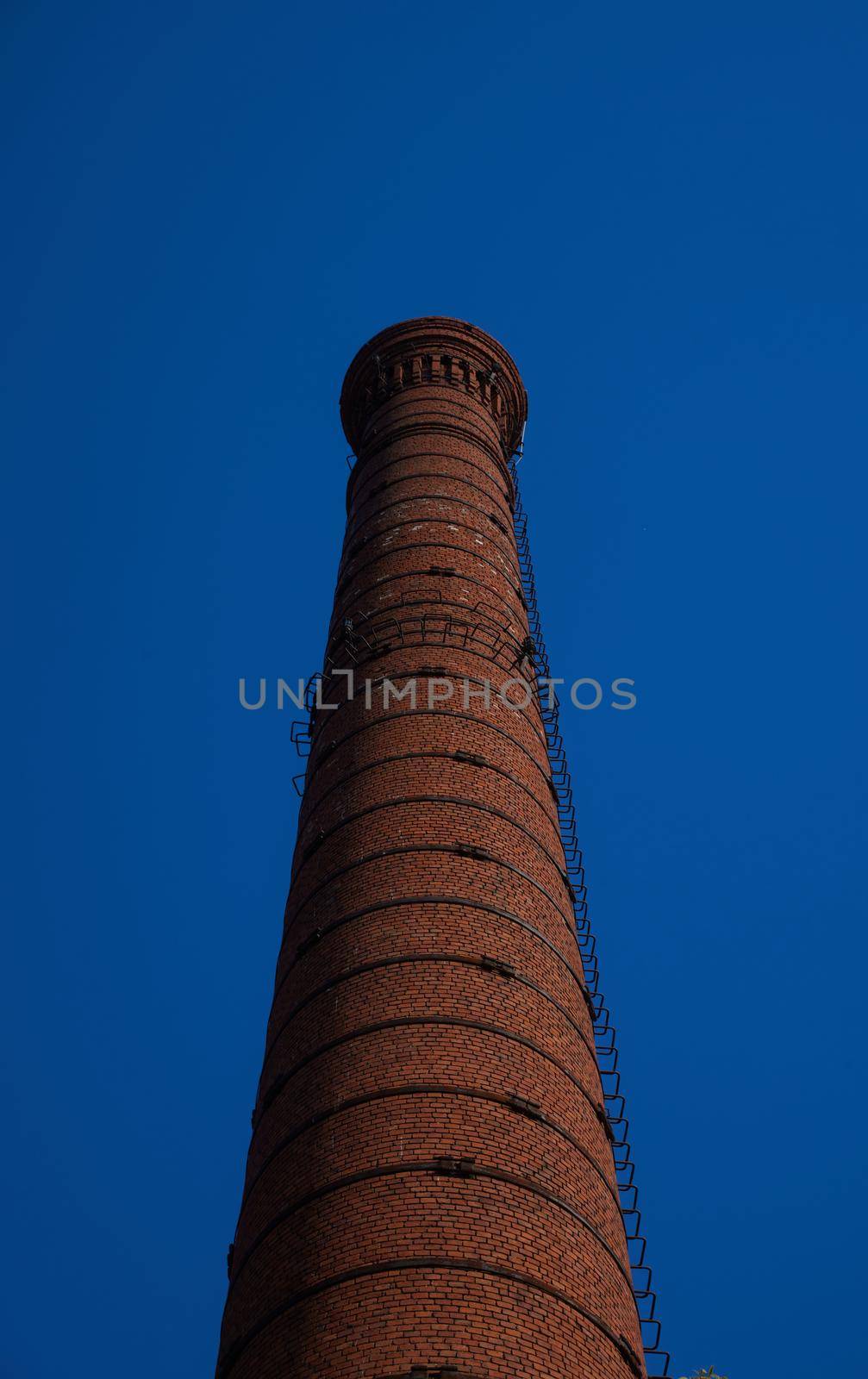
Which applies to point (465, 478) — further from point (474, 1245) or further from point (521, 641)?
point (474, 1245)

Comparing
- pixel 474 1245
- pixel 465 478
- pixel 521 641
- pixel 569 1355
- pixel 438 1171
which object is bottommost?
pixel 569 1355

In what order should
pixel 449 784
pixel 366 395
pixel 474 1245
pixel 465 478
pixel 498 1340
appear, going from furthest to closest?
pixel 366 395, pixel 465 478, pixel 449 784, pixel 474 1245, pixel 498 1340

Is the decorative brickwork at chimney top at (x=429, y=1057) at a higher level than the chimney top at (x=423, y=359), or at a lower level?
lower

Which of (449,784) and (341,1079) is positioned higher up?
(449,784)

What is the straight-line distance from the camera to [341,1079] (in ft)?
34.8

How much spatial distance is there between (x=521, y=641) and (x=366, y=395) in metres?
7.36

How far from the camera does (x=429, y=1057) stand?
10.5 meters

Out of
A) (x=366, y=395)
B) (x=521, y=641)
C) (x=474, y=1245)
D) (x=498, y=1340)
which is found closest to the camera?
(x=498, y=1340)

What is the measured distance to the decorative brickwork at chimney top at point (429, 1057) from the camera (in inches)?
350

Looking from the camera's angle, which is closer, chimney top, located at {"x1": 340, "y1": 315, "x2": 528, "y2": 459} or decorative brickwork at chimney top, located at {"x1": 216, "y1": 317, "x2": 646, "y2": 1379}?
decorative brickwork at chimney top, located at {"x1": 216, "y1": 317, "x2": 646, "y2": 1379}

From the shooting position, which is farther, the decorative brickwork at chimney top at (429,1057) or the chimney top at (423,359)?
the chimney top at (423,359)

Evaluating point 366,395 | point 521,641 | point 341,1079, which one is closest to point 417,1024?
point 341,1079

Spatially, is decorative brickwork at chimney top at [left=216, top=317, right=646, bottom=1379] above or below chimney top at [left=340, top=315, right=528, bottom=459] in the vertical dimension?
below

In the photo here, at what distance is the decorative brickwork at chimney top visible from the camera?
29.2ft
